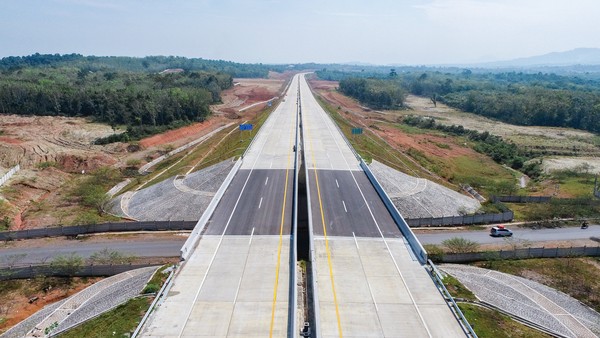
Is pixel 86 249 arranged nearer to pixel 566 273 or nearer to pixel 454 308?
pixel 454 308

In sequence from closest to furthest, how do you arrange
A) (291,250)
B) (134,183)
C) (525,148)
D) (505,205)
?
(291,250), (505,205), (134,183), (525,148)

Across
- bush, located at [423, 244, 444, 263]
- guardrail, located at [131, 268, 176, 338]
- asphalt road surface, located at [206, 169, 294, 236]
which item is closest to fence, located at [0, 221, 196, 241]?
asphalt road surface, located at [206, 169, 294, 236]

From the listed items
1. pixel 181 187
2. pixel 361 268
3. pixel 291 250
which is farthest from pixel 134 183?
pixel 361 268

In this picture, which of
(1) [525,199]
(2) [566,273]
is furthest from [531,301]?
(1) [525,199]

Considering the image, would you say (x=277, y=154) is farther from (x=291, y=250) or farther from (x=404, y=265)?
(x=404, y=265)

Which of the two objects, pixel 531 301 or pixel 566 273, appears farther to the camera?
pixel 566 273

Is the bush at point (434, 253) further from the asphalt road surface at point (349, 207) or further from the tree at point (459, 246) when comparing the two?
the asphalt road surface at point (349, 207)
